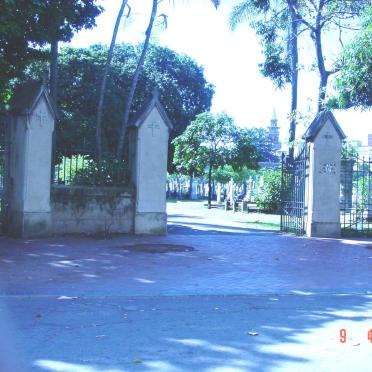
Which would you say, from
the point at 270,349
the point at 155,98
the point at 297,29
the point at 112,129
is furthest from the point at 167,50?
the point at 270,349

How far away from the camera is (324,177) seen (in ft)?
50.7

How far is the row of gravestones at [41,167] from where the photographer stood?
13.1 meters

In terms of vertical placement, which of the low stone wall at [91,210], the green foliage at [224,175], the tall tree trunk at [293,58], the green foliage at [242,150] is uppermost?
the tall tree trunk at [293,58]

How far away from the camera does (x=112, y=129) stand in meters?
31.4

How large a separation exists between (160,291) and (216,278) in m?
1.42

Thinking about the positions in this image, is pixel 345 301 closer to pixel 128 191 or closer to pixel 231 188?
pixel 128 191

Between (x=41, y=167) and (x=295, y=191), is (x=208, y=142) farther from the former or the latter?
(x=41, y=167)

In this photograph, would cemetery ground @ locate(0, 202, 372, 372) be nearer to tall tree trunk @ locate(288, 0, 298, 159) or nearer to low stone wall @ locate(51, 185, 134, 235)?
low stone wall @ locate(51, 185, 134, 235)

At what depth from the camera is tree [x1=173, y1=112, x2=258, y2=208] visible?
3173 centimetres

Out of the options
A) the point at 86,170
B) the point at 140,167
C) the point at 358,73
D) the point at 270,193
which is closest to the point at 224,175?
the point at 270,193

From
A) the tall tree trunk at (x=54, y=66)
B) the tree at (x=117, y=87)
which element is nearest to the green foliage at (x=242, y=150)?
the tree at (x=117, y=87)

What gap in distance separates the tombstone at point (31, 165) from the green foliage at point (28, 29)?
2.46 feet

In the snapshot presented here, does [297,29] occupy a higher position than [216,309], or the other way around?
[297,29]
